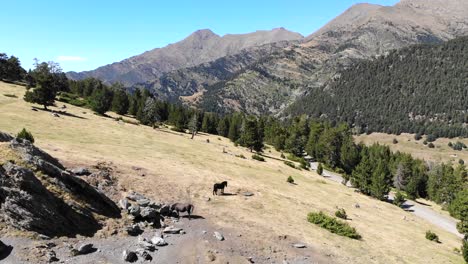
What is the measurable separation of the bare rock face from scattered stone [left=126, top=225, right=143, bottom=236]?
2449 millimetres

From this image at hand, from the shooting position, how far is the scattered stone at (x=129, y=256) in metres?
24.2

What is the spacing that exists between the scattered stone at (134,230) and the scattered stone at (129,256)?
441cm

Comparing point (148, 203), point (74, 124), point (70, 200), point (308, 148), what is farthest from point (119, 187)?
point (308, 148)

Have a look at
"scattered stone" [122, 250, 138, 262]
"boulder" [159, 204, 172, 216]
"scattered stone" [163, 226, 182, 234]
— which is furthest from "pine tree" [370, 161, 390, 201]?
"scattered stone" [122, 250, 138, 262]

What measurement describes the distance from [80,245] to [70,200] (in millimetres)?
5524

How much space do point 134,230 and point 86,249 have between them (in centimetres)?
534

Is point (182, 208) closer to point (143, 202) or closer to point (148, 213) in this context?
point (143, 202)

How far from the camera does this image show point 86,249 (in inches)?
952

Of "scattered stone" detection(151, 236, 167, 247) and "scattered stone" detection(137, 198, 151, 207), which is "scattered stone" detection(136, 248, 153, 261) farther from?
"scattered stone" detection(137, 198, 151, 207)

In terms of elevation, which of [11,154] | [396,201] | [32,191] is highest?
[11,154]

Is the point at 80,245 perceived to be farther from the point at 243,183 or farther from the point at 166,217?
the point at 243,183

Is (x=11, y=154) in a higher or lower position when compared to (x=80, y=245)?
higher

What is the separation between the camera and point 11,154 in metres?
28.3

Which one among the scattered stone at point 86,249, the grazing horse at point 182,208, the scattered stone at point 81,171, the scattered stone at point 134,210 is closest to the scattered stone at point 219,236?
the grazing horse at point 182,208
